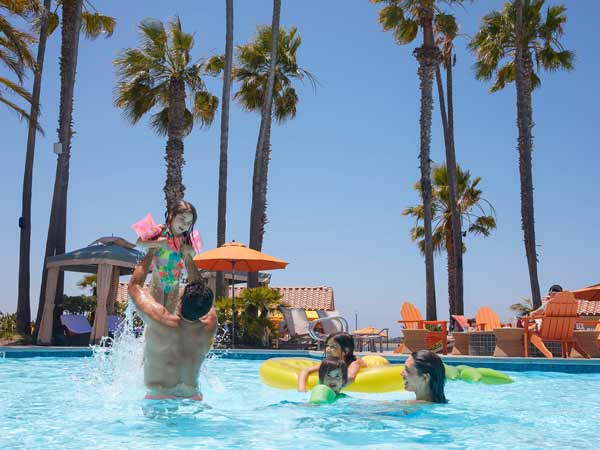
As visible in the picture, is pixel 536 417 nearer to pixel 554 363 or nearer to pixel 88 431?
pixel 88 431

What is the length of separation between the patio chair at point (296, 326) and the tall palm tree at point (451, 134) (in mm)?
7459

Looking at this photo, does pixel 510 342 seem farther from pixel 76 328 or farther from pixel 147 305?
pixel 76 328

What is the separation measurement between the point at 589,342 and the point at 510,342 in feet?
4.56

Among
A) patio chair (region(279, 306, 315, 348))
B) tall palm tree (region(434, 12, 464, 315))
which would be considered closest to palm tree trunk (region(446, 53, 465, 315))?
tall palm tree (region(434, 12, 464, 315))

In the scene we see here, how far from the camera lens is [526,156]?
63.0ft

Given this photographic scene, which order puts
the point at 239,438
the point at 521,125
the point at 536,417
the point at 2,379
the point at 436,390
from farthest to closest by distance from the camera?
the point at 521,125 < the point at 2,379 < the point at 536,417 < the point at 436,390 < the point at 239,438

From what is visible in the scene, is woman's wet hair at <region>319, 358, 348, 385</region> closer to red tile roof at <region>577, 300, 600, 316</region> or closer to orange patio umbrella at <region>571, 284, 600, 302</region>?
orange patio umbrella at <region>571, 284, 600, 302</region>

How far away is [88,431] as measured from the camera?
4719 millimetres

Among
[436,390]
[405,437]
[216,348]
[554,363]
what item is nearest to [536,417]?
[436,390]

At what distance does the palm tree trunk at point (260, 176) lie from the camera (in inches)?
739

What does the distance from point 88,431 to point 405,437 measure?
7.15 ft

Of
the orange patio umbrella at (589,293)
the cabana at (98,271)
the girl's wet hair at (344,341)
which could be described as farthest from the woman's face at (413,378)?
the orange patio umbrella at (589,293)

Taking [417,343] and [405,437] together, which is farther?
[417,343]

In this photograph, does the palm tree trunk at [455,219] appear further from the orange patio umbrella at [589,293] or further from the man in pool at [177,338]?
the man in pool at [177,338]
